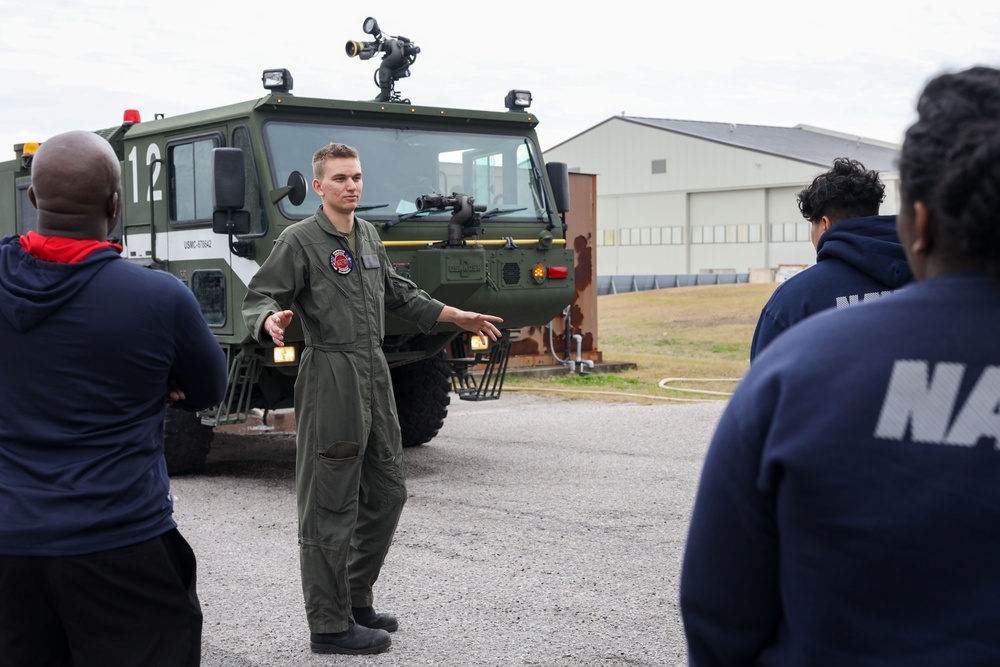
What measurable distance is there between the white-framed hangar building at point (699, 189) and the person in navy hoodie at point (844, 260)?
42635mm

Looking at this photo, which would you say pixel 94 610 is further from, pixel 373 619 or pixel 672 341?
pixel 672 341

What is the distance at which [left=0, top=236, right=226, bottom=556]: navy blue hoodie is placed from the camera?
2514 mm

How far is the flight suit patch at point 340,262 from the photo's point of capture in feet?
15.9

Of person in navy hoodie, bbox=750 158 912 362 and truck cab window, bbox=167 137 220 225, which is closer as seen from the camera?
person in navy hoodie, bbox=750 158 912 362

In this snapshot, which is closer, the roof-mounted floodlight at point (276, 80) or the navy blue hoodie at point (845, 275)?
the navy blue hoodie at point (845, 275)

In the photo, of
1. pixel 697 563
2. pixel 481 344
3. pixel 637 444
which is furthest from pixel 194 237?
pixel 697 563

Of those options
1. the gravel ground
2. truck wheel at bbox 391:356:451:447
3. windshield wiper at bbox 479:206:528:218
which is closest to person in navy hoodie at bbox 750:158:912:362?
the gravel ground

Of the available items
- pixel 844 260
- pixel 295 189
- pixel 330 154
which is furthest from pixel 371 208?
pixel 844 260

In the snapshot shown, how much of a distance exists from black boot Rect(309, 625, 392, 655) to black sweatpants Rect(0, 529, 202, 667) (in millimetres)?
2005

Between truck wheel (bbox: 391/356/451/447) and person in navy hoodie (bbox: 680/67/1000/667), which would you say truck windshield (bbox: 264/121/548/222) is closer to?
truck wheel (bbox: 391/356/451/447)

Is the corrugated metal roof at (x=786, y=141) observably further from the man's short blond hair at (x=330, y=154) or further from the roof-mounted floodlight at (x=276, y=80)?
the man's short blond hair at (x=330, y=154)

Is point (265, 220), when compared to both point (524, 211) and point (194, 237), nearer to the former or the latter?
point (194, 237)

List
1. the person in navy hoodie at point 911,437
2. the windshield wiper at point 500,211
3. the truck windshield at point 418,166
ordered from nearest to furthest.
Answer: the person in navy hoodie at point 911,437 < the truck windshield at point 418,166 < the windshield wiper at point 500,211

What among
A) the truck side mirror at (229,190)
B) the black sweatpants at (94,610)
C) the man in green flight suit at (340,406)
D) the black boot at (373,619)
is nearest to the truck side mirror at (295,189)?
the truck side mirror at (229,190)
